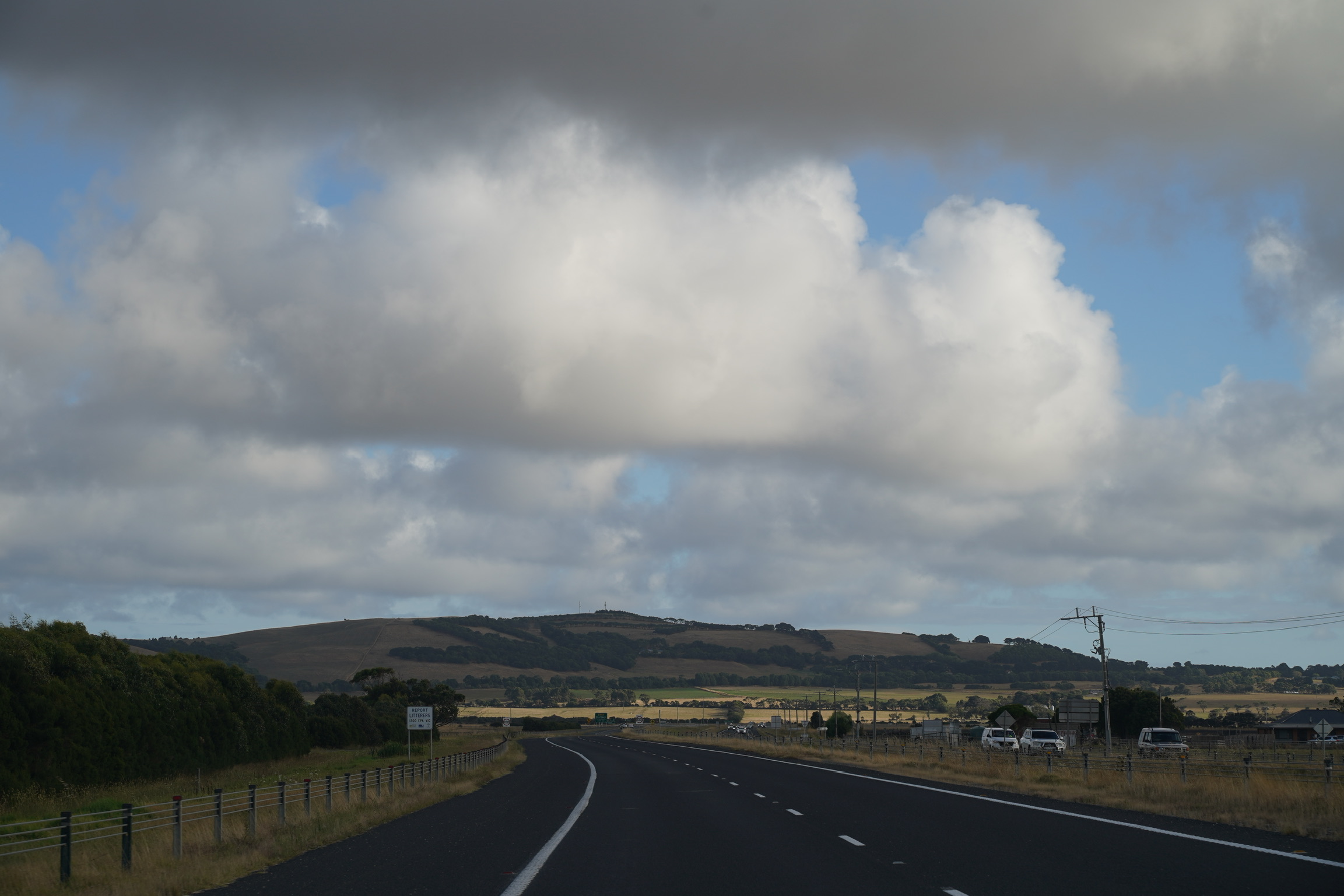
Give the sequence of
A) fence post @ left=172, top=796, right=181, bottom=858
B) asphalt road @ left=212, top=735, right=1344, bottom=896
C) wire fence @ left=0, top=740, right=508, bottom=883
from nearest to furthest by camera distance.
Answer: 1. asphalt road @ left=212, top=735, right=1344, bottom=896
2. wire fence @ left=0, top=740, right=508, bottom=883
3. fence post @ left=172, top=796, right=181, bottom=858

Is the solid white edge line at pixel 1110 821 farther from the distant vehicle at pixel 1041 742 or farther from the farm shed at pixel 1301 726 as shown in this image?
the farm shed at pixel 1301 726

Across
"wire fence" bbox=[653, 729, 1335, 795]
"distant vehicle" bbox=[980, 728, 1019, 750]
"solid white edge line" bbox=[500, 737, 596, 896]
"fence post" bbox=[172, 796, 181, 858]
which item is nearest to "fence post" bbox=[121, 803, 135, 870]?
"fence post" bbox=[172, 796, 181, 858]

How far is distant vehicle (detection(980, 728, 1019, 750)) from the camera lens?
69938 millimetres

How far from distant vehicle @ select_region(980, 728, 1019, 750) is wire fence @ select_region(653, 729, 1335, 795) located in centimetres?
218

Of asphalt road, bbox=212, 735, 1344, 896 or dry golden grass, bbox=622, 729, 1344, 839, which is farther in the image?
dry golden grass, bbox=622, 729, 1344, 839

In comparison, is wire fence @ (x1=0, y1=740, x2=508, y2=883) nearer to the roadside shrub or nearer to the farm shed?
the roadside shrub

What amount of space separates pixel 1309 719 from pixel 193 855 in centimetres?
11185

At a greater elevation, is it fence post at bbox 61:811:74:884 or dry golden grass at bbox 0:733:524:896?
fence post at bbox 61:811:74:884

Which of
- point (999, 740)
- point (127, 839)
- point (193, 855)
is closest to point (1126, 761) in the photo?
point (193, 855)

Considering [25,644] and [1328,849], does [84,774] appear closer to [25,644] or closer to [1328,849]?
[25,644]

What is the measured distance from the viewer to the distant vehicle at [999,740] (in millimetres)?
69938

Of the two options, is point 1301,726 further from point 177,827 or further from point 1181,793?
point 177,827

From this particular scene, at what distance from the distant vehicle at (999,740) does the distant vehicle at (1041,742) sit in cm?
56

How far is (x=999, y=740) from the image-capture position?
75.1 meters
